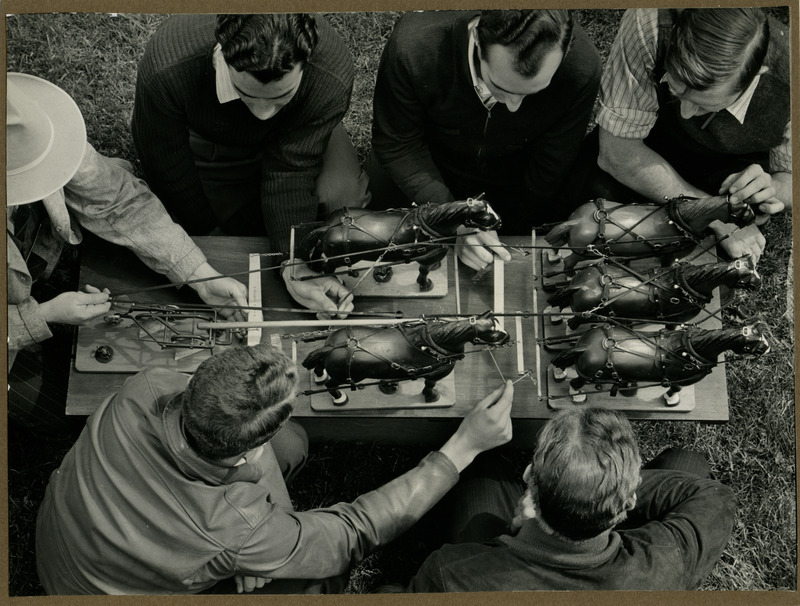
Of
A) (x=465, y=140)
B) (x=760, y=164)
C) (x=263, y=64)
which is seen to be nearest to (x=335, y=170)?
(x=465, y=140)

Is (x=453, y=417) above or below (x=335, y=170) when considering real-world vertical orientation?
below

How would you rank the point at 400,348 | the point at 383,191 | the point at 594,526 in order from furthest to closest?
the point at 383,191, the point at 400,348, the point at 594,526

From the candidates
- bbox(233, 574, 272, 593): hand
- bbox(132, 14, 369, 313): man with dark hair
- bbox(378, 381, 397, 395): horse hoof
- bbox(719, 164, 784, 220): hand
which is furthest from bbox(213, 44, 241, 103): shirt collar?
bbox(719, 164, 784, 220): hand

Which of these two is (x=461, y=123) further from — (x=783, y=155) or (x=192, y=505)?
(x=192, y=505)

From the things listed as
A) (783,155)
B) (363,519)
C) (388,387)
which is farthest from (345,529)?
(783,155)

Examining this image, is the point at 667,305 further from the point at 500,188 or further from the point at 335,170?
the point at 335,170

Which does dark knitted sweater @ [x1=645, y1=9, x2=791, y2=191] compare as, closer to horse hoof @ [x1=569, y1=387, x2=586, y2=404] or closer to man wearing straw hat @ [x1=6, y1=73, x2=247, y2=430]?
horse hoof @ [x1=569, y1=387, x2=586, y2=404]

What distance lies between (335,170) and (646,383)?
1150 millimetres

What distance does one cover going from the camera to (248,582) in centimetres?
219

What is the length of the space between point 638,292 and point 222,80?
3.89 ft

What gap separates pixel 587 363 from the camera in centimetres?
215

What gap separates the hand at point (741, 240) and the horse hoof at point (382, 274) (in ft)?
2.93

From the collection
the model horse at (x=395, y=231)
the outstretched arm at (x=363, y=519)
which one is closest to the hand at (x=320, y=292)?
the model horse at (x=395, y=231)

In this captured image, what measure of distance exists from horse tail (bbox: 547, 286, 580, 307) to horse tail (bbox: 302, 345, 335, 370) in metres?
0.61
